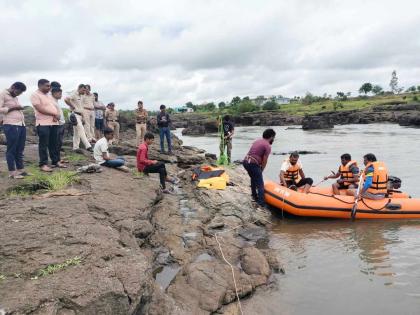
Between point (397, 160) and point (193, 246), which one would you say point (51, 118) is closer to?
point (193, 246)

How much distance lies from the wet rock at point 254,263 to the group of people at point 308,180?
3.10 metres

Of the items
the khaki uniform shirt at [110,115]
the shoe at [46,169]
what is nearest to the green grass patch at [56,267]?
the shoe at [46,169]

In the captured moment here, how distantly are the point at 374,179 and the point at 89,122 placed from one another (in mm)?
8709

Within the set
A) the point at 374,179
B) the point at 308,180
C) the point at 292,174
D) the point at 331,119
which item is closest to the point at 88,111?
the point at 292,174

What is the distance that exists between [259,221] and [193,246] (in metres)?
2.64

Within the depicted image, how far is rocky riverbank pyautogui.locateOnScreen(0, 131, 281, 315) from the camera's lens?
369 cm

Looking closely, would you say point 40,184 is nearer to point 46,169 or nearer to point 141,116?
point 46,169

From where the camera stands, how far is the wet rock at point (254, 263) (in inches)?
238

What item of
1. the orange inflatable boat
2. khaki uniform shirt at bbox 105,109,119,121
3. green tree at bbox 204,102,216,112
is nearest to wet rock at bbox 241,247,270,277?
the orange inflatable boat

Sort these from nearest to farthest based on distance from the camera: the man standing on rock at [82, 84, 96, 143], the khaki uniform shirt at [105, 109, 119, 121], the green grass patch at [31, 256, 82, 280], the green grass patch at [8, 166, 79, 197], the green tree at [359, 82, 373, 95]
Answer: the green grass patch at [31, 256, 82, 280], the green grass patch at [8, 166, 79, 197], the man standing on rock at [82, 84, 96, 143], the khaki uniform shirt at [105, 109, 119, 121], the green tree at [359, 82, 373, 95]

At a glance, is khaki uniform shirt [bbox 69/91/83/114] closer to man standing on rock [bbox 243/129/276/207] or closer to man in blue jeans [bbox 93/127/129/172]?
man in blue jeans [bbox 93/127/129/172]

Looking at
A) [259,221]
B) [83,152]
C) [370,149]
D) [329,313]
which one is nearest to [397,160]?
[370,149]

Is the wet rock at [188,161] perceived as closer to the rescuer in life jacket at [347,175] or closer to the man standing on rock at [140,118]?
the man standing on rock at [140,118]

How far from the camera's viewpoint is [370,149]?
25.3 m
